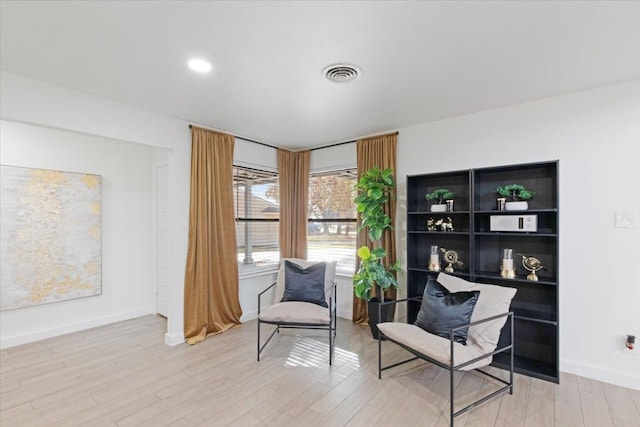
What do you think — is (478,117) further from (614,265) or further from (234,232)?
(234,232)

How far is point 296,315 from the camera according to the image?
10.2 feet

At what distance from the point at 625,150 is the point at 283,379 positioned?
346 cm

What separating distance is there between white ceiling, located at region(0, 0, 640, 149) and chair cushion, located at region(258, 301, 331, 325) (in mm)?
2065

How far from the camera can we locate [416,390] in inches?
98.1

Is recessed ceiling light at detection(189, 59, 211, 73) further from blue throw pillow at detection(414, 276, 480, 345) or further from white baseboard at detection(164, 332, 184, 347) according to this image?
white baseboard at detection(164, 332, 184, 347)

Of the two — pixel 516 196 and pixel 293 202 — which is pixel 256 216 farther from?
pixel 516 196

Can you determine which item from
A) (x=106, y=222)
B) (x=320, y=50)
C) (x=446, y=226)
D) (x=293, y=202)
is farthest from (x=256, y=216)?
(x=320, y=50)

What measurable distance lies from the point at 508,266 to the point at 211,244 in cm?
316

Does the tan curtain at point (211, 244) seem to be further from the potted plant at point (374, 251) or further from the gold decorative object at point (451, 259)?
the gold decorative object at point (451, 259)

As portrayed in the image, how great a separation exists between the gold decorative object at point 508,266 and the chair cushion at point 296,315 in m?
1.71

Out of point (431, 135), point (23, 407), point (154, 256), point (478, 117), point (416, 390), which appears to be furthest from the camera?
point (154, 256)

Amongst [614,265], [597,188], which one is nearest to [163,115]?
[597,188]

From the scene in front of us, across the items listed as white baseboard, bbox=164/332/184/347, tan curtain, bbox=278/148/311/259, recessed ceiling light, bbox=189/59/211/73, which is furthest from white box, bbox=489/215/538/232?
white baseboard, bbox=164/332/184/347

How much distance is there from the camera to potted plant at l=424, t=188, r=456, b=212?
328cm
